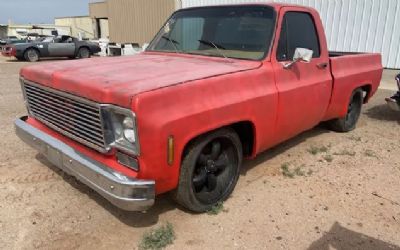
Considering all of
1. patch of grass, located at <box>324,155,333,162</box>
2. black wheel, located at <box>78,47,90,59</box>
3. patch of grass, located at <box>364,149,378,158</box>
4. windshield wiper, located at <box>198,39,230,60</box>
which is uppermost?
windshield wiper, located at <box>198,39,230,60</box>

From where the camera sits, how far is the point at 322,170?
4672 mm

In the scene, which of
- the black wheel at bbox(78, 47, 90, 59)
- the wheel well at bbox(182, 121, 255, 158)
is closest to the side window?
the wheel well at bbox(182, 121, 255, 158)

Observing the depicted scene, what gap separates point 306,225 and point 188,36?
2530mm

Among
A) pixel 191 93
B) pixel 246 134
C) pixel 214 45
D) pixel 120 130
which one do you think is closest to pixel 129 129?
pixel 120 130

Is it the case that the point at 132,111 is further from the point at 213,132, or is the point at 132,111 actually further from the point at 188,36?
the point at 188,36

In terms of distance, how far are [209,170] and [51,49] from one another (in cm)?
1962

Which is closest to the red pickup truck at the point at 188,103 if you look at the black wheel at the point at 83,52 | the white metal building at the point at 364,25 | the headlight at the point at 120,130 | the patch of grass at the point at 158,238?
the headlight at the point at 120,130

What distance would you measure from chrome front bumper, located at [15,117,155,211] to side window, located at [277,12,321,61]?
2166 millimetres

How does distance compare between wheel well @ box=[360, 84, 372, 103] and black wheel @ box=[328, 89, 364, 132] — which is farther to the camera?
wheel well @ box=[360, 84, 372, 103]

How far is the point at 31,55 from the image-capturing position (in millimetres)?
20375

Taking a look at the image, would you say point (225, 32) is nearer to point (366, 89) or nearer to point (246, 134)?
point (246, 134)

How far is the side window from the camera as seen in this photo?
4.21m

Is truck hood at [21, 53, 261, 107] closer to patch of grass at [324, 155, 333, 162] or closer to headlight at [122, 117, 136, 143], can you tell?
headlight at [122, 117, 136, 143]

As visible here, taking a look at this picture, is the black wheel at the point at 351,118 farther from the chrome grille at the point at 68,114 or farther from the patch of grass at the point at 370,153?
the chrome grille at the point at 68,114
